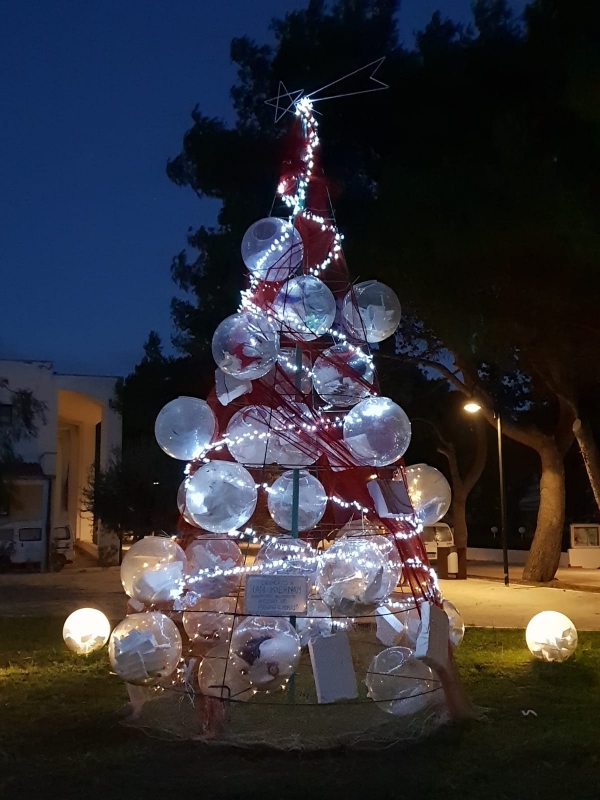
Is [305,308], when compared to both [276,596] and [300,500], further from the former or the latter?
[276,596]

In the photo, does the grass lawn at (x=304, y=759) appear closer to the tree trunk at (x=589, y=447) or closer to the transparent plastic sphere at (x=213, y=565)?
the transparent plastic sphere at (x=213, y=565)

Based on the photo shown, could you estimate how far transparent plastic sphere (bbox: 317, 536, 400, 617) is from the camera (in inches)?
217

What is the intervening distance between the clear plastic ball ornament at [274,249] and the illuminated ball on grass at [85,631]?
146 inches

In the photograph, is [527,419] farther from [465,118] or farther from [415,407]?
[465,118]

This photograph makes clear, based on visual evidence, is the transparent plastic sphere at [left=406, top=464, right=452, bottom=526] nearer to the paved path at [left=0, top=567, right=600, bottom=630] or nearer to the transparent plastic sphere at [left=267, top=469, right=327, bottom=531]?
the transparent plastic sphere at [left=267, top=469, right=327, bottom=531]

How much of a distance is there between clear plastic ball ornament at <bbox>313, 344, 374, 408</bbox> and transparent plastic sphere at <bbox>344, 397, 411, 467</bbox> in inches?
23.7

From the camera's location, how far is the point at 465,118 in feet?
38.9

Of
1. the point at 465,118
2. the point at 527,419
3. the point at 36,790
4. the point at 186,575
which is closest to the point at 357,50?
the point at 465,118

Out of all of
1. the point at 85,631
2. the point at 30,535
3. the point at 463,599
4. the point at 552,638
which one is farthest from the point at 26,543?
the point at 552,638

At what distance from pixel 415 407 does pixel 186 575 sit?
1608 centimetres

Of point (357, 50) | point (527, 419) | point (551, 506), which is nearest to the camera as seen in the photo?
Result: point (357, 50)

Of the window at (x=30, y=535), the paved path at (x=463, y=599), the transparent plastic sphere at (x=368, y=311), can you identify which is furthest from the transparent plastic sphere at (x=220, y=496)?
the window at (x=30, y=535)

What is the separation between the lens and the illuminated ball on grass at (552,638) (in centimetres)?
777

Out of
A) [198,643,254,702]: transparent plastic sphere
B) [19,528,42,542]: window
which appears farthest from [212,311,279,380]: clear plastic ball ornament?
[19,528,42,542]: window
